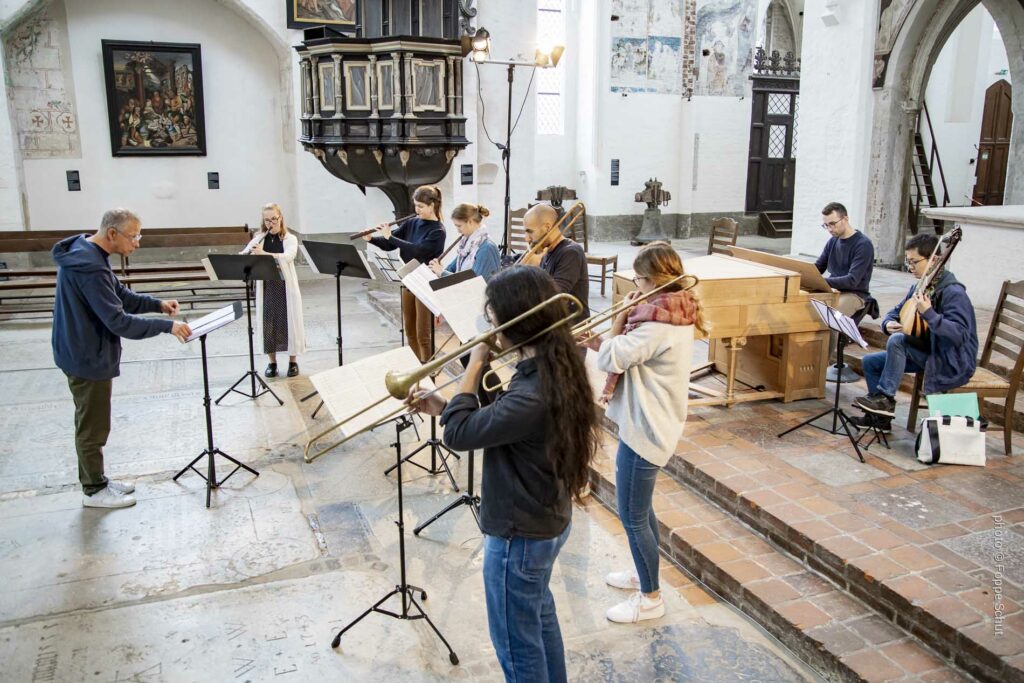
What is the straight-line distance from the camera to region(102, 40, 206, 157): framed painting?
11609 mm

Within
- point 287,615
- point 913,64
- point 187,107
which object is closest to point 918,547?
point 287,615

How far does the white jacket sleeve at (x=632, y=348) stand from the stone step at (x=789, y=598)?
1.28 m

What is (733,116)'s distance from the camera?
53.3 ft

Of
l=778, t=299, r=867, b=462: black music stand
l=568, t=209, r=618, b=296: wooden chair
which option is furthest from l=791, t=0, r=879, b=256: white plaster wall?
l=778, t=299, r=867, b=462: black music stand

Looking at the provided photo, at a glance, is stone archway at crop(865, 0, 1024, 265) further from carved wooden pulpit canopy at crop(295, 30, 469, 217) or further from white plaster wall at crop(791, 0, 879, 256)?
carved wooden pulpit canopy at crop(295, 30, 469, 217)

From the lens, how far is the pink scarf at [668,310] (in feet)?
10.5

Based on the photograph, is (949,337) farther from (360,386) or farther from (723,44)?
(723,44)

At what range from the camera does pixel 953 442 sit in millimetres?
4664

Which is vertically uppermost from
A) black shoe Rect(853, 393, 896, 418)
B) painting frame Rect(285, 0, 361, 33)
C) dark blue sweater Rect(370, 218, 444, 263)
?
painting frame Rect(285, 0, 361, 33)

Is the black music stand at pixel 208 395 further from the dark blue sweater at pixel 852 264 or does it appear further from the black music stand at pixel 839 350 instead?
the dark blue sweater at pixel 852 264

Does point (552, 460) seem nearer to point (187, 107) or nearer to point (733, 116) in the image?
point (187, 107)

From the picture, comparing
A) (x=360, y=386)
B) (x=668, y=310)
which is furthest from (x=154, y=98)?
(x=668, y=310)

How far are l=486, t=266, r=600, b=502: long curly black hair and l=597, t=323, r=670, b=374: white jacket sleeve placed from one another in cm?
77

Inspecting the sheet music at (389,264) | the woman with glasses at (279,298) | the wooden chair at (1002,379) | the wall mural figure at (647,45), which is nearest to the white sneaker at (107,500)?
the sheet music at (389,264)
